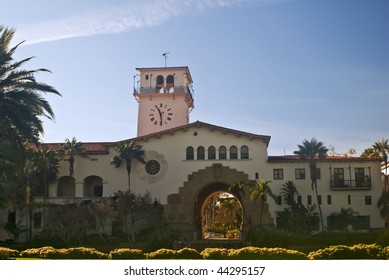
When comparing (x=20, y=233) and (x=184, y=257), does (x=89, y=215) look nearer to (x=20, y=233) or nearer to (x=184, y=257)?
(x=20, y=233)

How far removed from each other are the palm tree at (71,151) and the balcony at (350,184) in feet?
63.5

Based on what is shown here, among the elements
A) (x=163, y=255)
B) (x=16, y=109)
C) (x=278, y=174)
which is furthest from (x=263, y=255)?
(x=278, y=174)

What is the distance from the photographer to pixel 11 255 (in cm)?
2355

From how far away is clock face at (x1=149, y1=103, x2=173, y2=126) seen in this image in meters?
52.7

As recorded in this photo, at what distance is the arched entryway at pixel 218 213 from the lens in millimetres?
48500

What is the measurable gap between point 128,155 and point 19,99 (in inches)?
601

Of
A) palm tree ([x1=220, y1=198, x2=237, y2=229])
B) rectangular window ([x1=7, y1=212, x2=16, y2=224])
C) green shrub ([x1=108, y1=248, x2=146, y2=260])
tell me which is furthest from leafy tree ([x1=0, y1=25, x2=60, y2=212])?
palm tree ([x1=220, y1=198, x2=237, y2=229])

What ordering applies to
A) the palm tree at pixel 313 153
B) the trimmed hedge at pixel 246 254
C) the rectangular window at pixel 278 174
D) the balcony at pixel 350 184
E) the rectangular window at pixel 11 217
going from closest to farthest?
the trimmed hedge at pixel 246 254 < the palm tree at pixel 313 153 < the rectangular window at pixel 11 217 < the balcony at pixel 350 184 < the rectangular window at pixel 278 174

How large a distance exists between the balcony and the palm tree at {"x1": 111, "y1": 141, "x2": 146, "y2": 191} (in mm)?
15412

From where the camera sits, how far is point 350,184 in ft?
130

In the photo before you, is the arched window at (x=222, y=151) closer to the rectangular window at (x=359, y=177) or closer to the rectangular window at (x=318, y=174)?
the rectangular window at (x=318, y=174)

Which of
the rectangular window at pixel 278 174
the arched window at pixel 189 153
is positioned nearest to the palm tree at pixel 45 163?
the arched window at pixel 189 153
